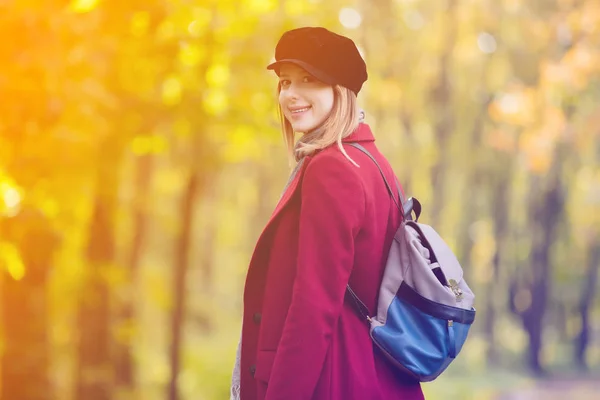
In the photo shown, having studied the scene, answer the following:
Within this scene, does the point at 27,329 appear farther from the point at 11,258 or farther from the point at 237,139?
the point at 237,139

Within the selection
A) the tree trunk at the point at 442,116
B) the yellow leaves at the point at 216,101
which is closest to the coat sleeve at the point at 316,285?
the yellow leaves at the point at 216,101

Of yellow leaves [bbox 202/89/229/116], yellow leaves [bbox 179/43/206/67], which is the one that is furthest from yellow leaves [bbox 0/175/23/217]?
yellow leaves [bbox 202/89/229/116]

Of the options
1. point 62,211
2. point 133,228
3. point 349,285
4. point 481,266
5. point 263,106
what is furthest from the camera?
point 481,266

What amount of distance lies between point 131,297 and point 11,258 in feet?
15.7

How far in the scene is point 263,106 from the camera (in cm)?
925

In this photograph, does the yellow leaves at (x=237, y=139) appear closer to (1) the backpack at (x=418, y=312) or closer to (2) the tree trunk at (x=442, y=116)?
(1) the backpack at (x=418, y=312)

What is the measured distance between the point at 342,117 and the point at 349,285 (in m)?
0.57

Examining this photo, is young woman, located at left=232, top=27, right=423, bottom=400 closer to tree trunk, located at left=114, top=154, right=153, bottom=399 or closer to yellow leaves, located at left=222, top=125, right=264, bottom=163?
yellow leaves, located at left=222, top=125, right=264, bottom=163

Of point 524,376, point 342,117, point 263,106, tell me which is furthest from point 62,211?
point 524,376

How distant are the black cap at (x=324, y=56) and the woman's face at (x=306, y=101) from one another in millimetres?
55

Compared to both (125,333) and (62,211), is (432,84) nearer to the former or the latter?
(125,333)

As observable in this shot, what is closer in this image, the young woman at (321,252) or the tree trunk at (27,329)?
the young woman at (321,252)

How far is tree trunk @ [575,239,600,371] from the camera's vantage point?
26047mm

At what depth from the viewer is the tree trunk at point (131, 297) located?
36.0 feet
